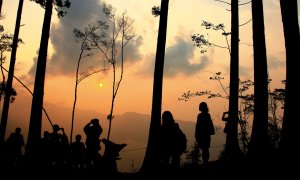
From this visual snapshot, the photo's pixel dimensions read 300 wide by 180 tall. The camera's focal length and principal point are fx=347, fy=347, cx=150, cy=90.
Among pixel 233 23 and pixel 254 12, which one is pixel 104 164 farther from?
pixel 233 23

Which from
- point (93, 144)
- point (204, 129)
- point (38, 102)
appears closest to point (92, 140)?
point (93, 144)

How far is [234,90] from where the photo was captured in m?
15.8

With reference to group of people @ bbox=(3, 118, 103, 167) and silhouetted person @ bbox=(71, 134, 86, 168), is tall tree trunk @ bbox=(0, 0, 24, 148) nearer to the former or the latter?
group of people @ bbox=(3, 118, 103, 167)

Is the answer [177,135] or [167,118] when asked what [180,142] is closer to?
[177,135]

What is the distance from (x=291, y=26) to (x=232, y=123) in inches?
296

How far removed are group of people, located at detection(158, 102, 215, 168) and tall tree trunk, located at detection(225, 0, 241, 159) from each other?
4.61 m

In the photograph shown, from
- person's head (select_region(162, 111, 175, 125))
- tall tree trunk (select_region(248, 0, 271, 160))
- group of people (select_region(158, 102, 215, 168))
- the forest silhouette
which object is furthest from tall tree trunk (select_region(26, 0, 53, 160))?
tall tree trunk (select_region(248, 0, 271, 160))

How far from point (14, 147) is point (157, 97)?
6543 millimetres

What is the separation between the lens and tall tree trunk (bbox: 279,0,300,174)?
747 cm

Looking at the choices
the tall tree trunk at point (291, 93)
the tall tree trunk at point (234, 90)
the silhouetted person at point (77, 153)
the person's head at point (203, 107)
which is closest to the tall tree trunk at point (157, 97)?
the person's head at point (203, 107)

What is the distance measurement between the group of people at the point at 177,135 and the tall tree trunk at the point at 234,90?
4.61m

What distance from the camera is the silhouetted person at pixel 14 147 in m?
13.9

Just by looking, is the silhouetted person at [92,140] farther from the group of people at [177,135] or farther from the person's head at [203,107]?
the person's head at [203,107]

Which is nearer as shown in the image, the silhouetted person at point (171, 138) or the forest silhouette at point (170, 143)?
the forest silhouette at point (170, 143)
